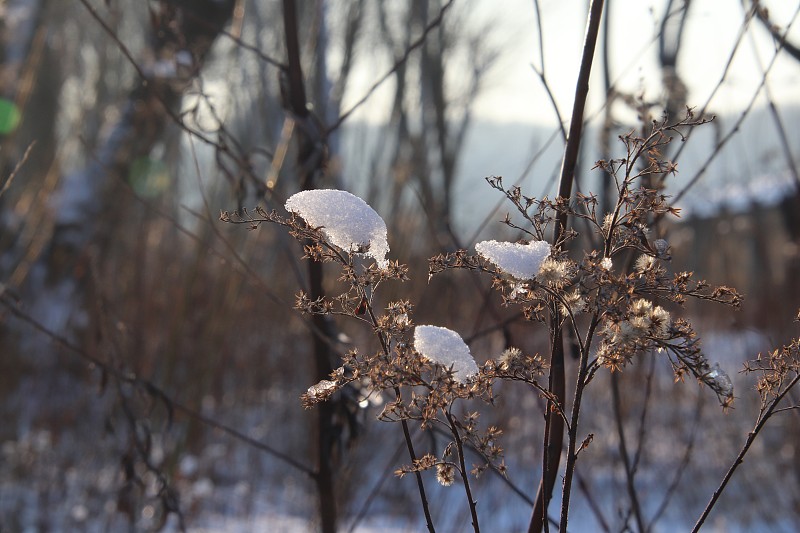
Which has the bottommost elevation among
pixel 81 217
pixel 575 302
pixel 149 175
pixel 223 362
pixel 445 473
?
pixel 445 473

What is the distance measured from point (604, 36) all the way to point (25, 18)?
18.9 ft

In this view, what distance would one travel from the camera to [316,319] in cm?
125

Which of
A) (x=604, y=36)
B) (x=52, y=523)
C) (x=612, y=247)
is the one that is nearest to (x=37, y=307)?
(x=52, y=523)

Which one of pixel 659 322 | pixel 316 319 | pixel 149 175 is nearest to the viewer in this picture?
pixel 659 322

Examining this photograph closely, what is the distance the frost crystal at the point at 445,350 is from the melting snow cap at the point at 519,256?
0.27 ft

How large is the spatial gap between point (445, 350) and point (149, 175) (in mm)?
4270

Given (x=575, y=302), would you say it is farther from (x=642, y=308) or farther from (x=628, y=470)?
(x=628, y=470)

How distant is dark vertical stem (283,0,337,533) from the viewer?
1266mm

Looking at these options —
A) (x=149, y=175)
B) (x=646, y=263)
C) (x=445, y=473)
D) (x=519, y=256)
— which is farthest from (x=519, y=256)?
(x=149, y=175)

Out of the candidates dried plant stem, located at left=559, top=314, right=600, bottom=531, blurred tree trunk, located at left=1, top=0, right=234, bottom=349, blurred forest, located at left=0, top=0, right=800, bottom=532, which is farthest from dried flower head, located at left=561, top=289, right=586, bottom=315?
blurred tree trunk, located at left=1, top=0, right=234, bottom=349

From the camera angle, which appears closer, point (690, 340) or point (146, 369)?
point (690, 340)

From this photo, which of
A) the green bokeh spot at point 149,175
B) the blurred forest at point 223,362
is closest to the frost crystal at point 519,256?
the blurred forest at point 223,362

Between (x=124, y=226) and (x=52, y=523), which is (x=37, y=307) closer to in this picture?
(x=124, y=226)

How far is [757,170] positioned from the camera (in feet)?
16.4
